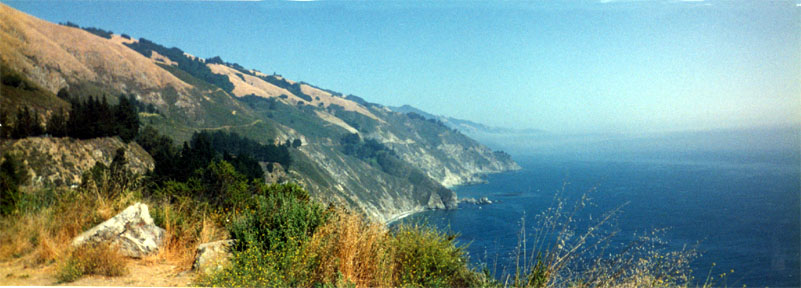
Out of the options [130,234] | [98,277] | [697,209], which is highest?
[130,234]

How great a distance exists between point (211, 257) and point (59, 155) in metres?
28.9

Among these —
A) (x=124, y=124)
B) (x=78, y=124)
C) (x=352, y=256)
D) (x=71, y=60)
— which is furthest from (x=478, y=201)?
(x=352, y=256)

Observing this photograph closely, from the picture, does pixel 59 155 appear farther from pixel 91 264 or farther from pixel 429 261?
pixel 429 261

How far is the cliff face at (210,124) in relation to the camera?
3153 cm

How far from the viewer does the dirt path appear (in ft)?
15.9

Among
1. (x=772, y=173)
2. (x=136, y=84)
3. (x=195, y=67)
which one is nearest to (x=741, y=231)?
(x=772, y=173)

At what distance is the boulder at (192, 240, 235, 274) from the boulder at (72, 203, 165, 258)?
1.03m

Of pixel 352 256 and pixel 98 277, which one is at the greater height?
pixel 352 256

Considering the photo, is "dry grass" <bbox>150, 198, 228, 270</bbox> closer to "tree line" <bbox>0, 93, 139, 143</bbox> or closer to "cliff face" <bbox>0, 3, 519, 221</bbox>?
"cliff face" <bbox>0, 3, 519, 221</bbox>

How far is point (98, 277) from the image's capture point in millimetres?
4945

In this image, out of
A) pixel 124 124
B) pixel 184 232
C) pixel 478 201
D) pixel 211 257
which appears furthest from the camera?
pixel 478 201

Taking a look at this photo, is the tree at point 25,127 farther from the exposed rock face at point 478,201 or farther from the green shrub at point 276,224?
the exposed rock face at point 478,201

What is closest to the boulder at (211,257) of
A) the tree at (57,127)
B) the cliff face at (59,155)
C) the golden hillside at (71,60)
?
the cliff face at (59,155)

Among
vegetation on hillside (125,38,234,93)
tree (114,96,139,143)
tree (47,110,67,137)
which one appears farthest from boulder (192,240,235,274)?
vegetation on hillside (125,38,234,93)
